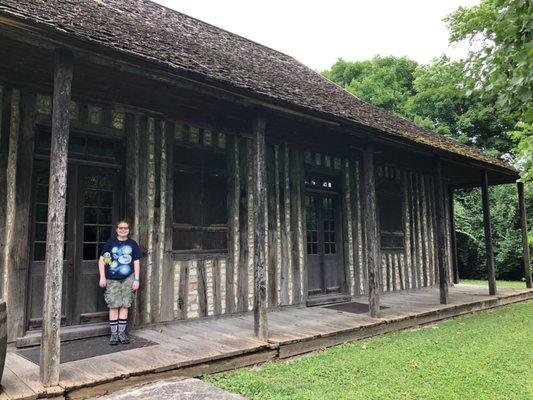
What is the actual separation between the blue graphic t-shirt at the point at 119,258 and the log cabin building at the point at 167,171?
0.62 m

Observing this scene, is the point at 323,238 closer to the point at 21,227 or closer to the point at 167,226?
the point at 167,226

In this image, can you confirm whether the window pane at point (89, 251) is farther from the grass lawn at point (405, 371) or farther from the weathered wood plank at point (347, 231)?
the weathered wood plank at point (347, 231)

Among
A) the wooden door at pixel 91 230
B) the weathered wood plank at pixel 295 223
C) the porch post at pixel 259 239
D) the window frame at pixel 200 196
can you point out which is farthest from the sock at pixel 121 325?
the weathered wood plank at pixel 295 223

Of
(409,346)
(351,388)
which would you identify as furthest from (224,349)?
(409,346)

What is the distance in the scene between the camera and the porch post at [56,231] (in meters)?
3.77

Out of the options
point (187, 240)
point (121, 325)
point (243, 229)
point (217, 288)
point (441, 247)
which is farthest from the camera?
point (441, 247)

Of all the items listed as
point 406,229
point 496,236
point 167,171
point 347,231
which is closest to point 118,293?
point 167,171

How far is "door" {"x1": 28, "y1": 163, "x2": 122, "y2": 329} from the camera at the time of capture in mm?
5469

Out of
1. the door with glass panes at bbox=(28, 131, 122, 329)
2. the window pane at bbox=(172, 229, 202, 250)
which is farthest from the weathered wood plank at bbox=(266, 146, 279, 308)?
the door with glass panes at bbox=(28, 131, 122, 329)

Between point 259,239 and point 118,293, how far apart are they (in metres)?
1.89

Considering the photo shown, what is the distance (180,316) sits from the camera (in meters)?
6.50

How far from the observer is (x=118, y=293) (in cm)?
526

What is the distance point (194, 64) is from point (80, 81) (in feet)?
5.07

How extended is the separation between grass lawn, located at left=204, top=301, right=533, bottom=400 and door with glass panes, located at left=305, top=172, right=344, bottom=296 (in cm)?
224
